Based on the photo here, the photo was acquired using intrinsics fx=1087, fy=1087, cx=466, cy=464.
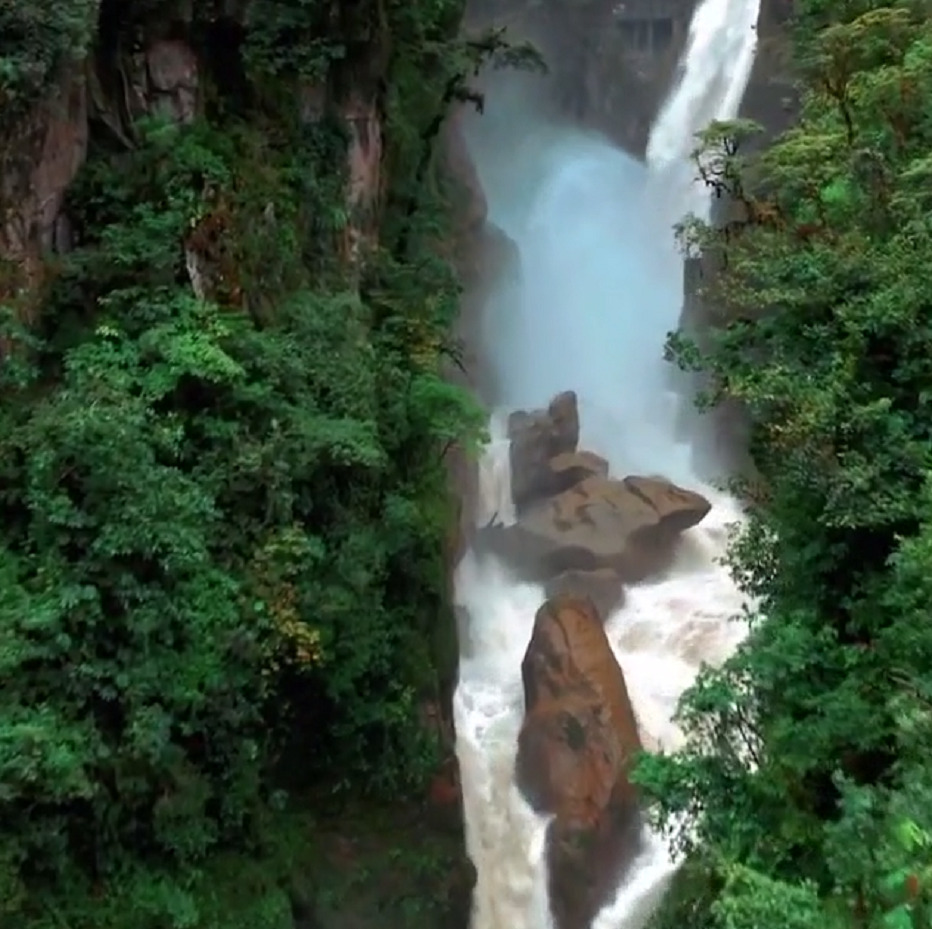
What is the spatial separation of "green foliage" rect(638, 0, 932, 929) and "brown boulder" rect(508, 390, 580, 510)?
32.0 ft

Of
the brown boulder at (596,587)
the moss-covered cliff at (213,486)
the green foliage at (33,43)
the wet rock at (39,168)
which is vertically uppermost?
the green foliage at (33,43)

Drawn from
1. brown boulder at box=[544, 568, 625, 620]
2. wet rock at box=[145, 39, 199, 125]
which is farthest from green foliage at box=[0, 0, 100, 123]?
brown boulder at box=[544, 568, 625, 620]

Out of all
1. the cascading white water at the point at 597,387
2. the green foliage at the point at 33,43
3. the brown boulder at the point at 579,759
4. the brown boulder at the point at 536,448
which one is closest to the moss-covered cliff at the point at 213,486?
the green foliage at the point at 33,43

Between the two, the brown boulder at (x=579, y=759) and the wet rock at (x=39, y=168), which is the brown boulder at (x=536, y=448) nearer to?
the brown boulder at (x=579, y=759)

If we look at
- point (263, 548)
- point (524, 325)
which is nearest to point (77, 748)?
point (263, 548)

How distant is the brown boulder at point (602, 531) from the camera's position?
17672 millimetres

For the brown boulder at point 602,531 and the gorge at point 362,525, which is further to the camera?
the brown boulder at point 602,531

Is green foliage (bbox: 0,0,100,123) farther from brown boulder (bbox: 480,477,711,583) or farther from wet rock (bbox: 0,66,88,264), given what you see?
brown boulder (bbox: 480,477,711,583)

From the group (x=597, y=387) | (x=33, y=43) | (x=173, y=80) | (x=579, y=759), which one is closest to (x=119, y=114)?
(x=173, y=80)

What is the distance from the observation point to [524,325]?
26.4 metres

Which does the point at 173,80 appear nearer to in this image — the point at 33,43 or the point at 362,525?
the point at 33,43

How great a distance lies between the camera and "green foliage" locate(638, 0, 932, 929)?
4891 millimetres

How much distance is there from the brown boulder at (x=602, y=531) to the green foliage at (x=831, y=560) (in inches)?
337

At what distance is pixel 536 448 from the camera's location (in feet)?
63.4
